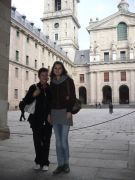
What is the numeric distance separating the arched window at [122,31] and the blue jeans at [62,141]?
2359 inches

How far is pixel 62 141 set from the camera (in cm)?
493

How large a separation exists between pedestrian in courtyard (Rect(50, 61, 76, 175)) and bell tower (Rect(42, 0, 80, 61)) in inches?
2439

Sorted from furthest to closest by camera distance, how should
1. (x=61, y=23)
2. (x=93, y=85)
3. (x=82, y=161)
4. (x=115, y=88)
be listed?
(x=61, y=23) < (x=93, y=85) < (x=115, y=88) < (x=82, y=161)

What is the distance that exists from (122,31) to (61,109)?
60.4 metres

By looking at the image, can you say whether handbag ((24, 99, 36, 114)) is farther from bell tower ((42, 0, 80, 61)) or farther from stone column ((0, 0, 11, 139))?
bell tower ((42, 0, 80, 61))

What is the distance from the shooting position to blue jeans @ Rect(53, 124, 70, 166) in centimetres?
490

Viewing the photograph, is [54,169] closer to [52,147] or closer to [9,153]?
[9,153]

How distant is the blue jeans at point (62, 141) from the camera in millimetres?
4902

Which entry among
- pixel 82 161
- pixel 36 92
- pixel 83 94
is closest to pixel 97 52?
pixel 83 94

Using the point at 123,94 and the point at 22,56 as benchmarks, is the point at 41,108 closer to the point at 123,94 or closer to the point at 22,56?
the point at 22,56

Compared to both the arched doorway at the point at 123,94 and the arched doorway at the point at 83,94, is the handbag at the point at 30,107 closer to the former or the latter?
the arched doorway at the point at 123,94

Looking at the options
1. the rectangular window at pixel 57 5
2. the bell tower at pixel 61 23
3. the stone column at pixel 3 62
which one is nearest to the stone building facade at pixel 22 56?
the bell tower at pixel 61 23

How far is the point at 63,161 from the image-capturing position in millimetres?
5012

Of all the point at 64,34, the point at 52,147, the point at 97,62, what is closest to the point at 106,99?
the point at 97,62
